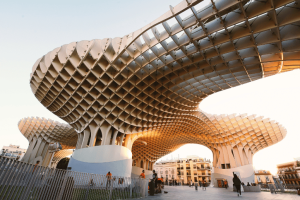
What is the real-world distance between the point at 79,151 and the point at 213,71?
20.5 metres

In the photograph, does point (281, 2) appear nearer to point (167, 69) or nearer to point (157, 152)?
point (167, 69)

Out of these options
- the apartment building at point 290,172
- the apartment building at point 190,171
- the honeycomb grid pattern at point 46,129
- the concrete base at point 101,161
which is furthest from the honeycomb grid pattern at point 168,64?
the apartment building at point 290,172

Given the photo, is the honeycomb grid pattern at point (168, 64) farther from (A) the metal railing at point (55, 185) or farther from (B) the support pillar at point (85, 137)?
(A) the metal railing at point (55, 185)

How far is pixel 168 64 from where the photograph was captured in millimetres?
16859

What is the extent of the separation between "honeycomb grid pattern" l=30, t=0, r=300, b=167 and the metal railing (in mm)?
11092

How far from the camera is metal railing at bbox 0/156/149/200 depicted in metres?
6.18

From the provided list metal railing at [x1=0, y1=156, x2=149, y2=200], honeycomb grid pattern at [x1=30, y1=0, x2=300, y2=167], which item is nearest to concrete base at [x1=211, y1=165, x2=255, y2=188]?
honeycomb grid pattern at [x1=30, y1=0, x2=300, y2=167]

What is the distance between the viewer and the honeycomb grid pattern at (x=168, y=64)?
1070cm

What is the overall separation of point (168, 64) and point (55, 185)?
1397 cm

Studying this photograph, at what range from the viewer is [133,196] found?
37.7ft

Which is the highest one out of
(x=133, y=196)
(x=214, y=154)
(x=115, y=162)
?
(x=214, y=154)

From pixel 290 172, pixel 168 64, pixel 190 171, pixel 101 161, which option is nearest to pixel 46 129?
pixel 101 161

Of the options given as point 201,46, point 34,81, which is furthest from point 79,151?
point 201,46

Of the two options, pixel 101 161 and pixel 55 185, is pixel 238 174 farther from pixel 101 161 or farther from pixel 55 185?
pixel 55 185
